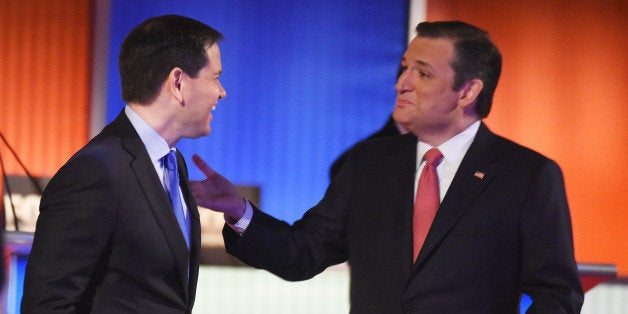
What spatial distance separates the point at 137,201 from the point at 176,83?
0.98ft

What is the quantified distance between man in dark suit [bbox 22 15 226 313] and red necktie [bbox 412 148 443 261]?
52 cm

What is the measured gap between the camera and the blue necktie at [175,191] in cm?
180

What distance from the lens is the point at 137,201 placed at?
1.70 metres

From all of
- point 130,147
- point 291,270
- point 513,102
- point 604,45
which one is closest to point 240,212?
point 291,270

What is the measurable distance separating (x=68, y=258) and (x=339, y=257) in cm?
83

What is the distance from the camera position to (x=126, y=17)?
12.9 ft

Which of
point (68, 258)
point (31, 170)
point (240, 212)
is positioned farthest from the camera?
point (31, 170)

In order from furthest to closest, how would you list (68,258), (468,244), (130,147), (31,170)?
1. (31,170)
2. (468,244)
3. (130,147)
4. (68,258)

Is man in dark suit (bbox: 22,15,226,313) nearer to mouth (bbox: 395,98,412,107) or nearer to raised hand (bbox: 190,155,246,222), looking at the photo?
raised hand (bbox: 190,155,246,222)

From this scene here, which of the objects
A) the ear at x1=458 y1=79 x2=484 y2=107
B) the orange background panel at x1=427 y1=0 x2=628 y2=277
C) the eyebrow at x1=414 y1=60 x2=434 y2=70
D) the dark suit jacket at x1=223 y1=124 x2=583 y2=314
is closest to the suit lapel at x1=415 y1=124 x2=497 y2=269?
the dark suit jacket at x1=223 y1=124 x2=583 y2=314

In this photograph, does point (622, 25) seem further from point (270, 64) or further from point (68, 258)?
point (68, 258)

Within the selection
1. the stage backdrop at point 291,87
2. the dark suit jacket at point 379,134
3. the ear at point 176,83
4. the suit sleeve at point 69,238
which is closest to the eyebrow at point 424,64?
the ear at point 176,83

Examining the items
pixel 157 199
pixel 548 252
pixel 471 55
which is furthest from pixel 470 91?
pixel 157 199

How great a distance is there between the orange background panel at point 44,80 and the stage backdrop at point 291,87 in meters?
0.17
